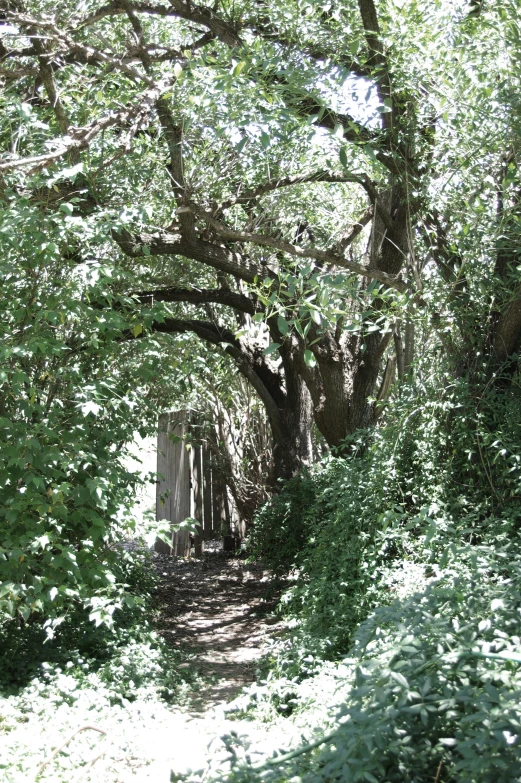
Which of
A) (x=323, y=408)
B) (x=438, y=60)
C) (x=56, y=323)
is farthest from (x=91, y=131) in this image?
(x=323, y=408)

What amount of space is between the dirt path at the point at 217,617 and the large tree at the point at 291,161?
63.9 inches

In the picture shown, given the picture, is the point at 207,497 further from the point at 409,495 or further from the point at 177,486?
the point at 409,495

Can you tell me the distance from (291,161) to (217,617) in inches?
176

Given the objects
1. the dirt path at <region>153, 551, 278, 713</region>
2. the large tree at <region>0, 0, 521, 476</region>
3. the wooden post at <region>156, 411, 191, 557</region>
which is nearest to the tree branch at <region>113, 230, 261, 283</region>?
the large tree at <region>0, 0, 521, 476</region>

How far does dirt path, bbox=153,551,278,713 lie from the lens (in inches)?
225

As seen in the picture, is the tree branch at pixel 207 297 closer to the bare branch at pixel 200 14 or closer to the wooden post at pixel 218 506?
the bare branch at pixel 200 14

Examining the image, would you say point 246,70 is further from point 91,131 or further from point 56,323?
point 56,323

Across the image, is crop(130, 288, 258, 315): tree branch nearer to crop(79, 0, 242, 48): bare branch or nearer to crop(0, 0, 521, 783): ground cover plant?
crop(0, 0, 521, 783): ground cover plant

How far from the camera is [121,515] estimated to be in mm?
5078

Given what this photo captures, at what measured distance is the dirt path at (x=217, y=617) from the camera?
5719 mm

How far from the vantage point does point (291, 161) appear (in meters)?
7.13

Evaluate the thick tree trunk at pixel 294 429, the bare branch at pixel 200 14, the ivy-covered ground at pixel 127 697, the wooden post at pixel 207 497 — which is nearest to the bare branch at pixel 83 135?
the bare branch at pixel 200 14

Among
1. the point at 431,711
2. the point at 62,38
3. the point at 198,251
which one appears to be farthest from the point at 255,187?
the point at 431,711

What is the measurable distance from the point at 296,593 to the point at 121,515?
5.20ft
